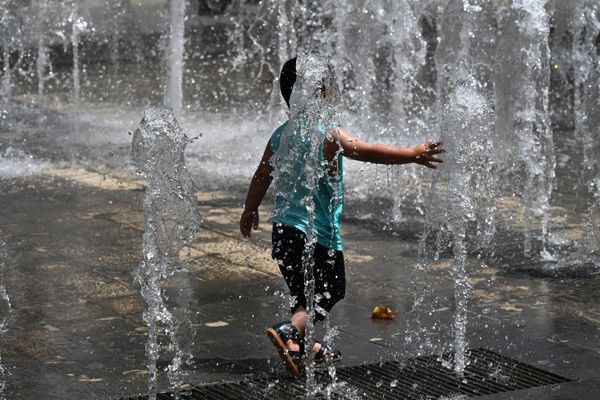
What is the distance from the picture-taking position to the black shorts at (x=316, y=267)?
17.4 ft

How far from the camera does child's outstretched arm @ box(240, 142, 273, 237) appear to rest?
17.6 feet

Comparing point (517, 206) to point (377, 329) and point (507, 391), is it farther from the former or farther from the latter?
point (507, 391)

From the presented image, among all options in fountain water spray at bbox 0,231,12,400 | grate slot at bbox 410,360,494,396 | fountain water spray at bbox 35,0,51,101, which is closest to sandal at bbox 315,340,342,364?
grate slot at bbox 410,360,494,396

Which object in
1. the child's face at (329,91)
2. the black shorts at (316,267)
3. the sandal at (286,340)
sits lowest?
the sandal at (286,340)

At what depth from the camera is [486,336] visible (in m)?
5.83

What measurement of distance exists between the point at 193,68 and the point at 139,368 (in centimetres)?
1268

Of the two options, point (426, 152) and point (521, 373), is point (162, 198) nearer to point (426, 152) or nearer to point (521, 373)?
point (426, 152)

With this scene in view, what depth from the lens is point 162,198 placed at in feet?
18.3

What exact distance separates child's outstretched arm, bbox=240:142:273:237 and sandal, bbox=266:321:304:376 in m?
0.45

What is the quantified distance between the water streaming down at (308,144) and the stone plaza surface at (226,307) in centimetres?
46

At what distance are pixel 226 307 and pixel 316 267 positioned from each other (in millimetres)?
1079

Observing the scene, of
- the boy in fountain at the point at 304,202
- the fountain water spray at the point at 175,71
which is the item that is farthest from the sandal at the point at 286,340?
the fountain water spray at the point at 175,71

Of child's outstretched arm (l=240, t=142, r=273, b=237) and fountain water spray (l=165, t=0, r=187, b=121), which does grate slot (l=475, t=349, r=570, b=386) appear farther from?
fountain water spray (l=165, t=0, r=187, b=121)

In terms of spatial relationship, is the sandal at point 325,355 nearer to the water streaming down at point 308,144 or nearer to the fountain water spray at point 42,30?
the water streaming down at point 308,144
